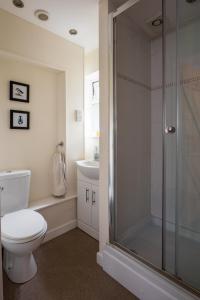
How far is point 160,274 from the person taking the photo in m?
1.30

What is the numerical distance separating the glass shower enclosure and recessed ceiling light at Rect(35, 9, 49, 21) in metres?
0.76

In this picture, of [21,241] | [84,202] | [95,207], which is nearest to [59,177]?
[84,202]

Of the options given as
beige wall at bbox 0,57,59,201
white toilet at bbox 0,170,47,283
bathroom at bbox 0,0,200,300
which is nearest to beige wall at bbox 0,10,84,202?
bathroom at bbox 0,0,200,300

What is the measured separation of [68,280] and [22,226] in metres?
0.60

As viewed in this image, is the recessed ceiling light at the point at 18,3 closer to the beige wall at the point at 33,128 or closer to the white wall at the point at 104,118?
the beige wall at the point at 33,128

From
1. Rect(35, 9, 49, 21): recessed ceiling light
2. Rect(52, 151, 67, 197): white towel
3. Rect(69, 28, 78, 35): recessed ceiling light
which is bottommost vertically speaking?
Rect(52, 151, 67, 197): white towel

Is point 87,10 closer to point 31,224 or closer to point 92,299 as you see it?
point 31,224

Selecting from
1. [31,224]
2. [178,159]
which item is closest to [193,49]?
[178,159]

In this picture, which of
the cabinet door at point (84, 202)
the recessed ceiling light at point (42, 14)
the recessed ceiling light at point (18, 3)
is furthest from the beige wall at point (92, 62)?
the cabinet door at point (84, 202)

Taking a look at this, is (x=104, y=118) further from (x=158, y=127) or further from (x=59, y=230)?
(x=59, y=230)

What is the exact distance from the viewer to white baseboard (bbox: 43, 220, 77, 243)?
2.11m

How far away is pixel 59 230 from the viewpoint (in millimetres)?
2221

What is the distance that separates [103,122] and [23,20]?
141cm

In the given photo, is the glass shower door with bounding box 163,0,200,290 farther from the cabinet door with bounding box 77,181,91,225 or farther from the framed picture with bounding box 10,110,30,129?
the framed picture with bounding box 10,110,30,129
